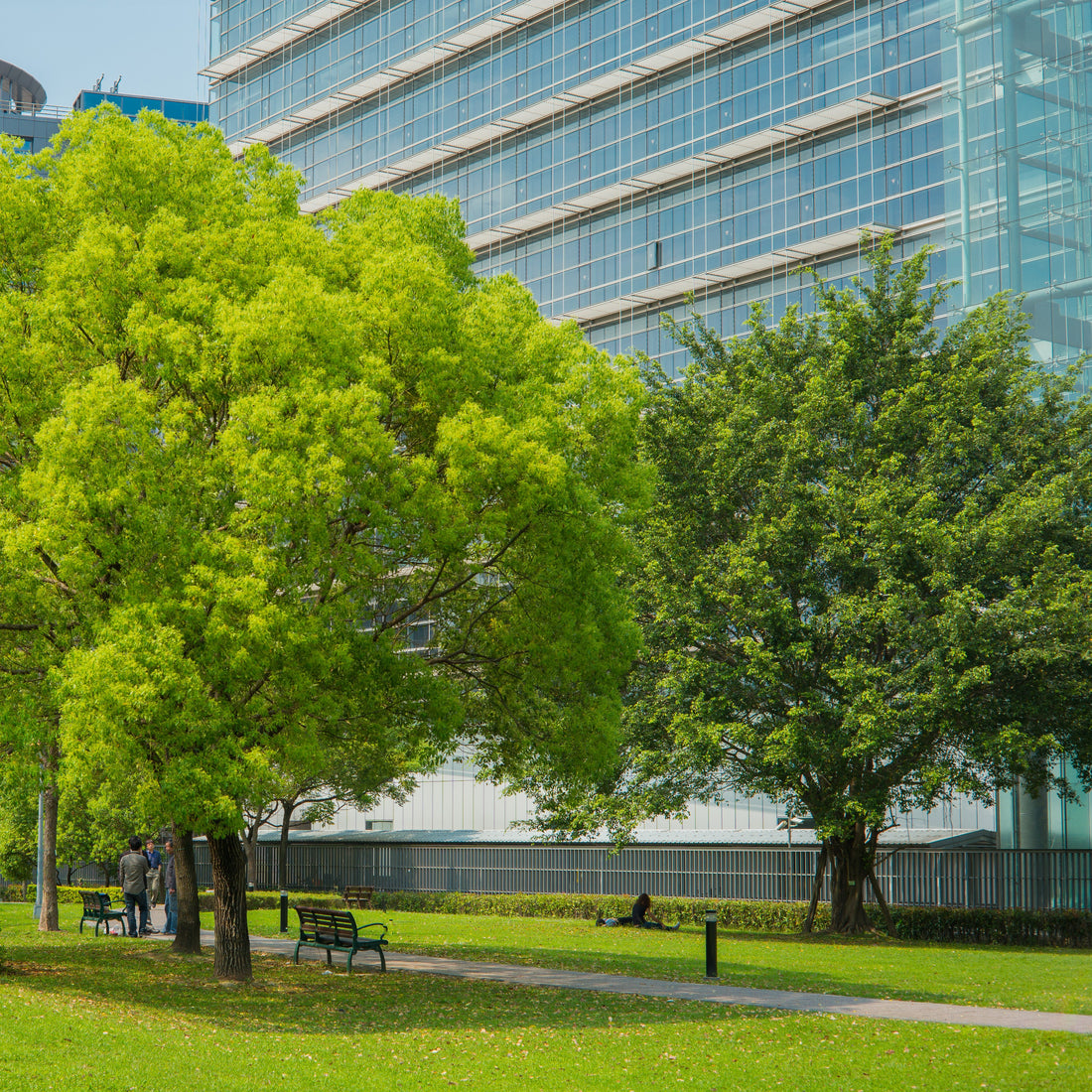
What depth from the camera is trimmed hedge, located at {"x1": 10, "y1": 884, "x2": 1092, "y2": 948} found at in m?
29.9

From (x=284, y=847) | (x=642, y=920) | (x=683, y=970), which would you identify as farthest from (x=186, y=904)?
(x=284, y=847)

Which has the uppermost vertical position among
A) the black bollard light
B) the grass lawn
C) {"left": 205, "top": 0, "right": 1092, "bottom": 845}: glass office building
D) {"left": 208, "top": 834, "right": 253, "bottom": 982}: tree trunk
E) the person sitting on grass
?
{"left": 205, "top": 0, "right": 1092, "bottom": 845}: glass office building

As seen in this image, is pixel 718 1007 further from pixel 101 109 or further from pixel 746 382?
pixel 746 382

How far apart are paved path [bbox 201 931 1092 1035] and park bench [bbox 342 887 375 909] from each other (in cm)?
1955

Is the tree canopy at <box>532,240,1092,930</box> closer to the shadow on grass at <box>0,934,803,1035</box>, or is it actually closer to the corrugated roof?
the corrugated roof

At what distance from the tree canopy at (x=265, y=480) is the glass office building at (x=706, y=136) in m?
26.7

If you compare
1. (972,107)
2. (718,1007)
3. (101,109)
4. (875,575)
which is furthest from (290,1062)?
Result: (972,107)

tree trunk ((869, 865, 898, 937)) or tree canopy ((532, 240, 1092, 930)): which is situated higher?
tree canopy ((532, 240, 1092, 930))

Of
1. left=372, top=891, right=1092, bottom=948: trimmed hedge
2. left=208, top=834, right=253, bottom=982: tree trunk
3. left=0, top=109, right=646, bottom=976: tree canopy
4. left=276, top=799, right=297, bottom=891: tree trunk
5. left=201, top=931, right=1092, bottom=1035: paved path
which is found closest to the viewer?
left=0, top=109, right=646, bottom=976: tree canopy

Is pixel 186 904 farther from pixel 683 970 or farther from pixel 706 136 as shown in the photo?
pixel 706 136

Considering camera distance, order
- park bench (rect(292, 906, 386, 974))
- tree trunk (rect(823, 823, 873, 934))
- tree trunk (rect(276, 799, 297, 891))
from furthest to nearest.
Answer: tree trunk (rect(276, 799, 297, 891)) < tree trunk (rect(823, 823, 873, 934)) < park bench (rect(292, 906, 386, 974))

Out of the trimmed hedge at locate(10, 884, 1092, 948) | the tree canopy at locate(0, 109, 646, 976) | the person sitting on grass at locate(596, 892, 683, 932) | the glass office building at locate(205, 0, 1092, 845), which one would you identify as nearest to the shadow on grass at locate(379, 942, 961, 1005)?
the tree canopy at locate(0, 109, 646, 976)

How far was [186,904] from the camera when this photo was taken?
21656 mm

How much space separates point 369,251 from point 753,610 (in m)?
13.2
